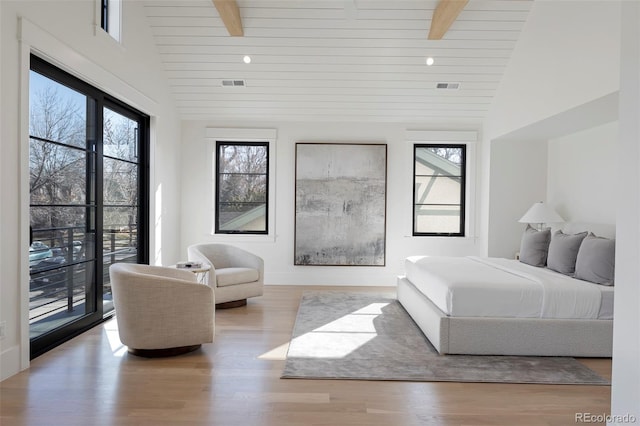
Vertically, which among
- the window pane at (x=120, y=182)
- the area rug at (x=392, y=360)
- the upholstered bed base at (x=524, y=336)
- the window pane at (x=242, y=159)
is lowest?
the area rug at (x=392, y=360)

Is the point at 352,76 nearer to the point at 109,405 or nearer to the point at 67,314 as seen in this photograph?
the point at 67,314

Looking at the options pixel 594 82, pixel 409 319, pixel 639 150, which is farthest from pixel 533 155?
pixel 639 150

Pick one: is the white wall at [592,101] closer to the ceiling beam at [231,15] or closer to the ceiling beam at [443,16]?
the ceiling beam at [443,16]

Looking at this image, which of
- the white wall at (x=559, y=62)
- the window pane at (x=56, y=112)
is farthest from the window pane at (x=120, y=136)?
the white wall at (x=559, y=62)

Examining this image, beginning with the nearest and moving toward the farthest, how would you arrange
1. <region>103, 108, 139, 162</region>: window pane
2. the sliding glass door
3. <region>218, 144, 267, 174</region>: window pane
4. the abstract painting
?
the sliding glass door, <region>103, 108, 139, 162</region>: window pane, the abstract painting, <region>218, 144, 267, 174</region>: window pane

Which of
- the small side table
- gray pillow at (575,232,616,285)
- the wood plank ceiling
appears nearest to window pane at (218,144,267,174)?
the wood plank ceiling

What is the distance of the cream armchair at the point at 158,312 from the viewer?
11.3 ft

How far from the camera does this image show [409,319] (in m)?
4.75

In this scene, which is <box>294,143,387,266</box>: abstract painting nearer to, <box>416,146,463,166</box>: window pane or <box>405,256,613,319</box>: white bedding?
<box>416,146,463,166</box>: window pane

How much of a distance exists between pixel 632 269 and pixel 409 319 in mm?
2731

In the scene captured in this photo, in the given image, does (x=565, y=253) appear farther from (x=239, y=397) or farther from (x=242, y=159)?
(x=242, y=159)

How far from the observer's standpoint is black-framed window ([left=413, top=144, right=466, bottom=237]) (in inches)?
274

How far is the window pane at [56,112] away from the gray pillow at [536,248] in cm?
465

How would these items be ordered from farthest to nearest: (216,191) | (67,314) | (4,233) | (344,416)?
(216,191), (67,314), (4,233), (344,416)
